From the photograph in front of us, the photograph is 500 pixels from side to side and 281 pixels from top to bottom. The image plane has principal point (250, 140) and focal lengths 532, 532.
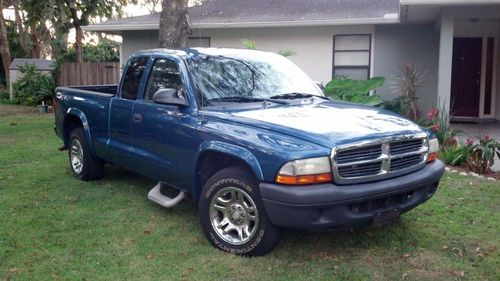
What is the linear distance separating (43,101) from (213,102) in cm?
1698

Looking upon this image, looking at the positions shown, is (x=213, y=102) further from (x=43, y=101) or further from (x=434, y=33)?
(x=43, y=101)

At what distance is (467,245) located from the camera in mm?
4996

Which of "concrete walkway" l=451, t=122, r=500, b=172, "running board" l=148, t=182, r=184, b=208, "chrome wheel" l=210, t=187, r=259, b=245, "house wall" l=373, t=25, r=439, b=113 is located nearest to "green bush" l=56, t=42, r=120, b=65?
"house wall" l=373, t=25, r=439, b=113

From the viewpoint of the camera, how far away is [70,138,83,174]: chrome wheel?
24.6 ft

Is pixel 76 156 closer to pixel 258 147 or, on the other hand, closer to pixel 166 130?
pixel 166 130

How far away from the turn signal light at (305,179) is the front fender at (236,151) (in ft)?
0.75

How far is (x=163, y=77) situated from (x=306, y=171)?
8.05 ft

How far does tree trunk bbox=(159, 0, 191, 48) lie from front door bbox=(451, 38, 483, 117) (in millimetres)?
7518

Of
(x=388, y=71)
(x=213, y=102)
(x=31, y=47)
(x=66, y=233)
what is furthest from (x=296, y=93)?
(x=31, y=47)

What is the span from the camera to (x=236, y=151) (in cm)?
457

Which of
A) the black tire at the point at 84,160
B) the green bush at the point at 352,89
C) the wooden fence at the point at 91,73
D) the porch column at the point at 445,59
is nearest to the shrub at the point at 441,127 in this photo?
the porch column at the point at 445,59

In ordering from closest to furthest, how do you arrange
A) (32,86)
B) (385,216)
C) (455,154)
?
(385,216) → (455,154) → (32,86)

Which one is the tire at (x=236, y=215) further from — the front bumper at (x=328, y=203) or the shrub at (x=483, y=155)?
the shrub at (x=483, y=155)

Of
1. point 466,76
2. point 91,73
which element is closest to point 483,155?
point 466,76
